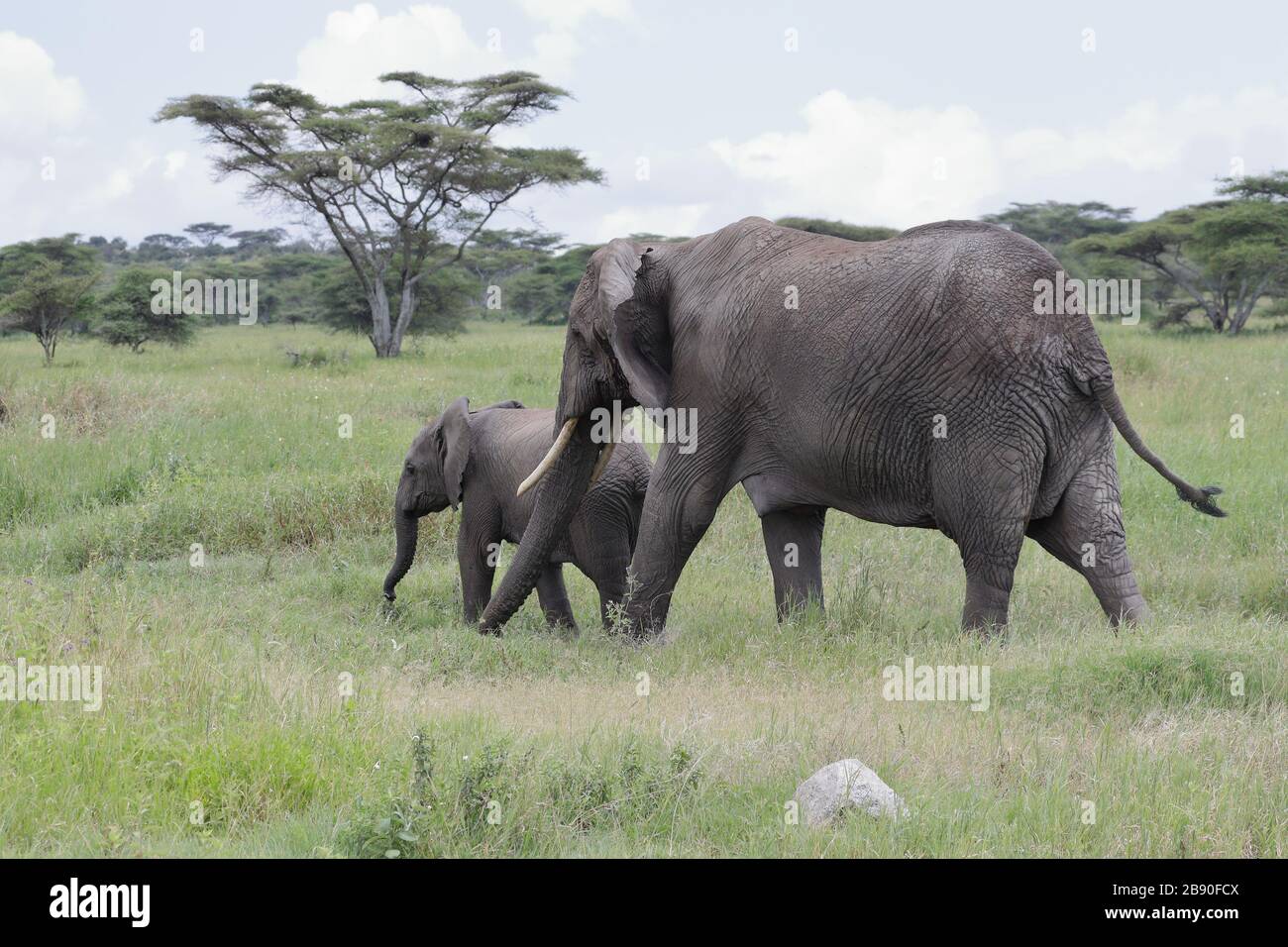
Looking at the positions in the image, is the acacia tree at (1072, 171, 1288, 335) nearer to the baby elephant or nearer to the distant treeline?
the distant treeline

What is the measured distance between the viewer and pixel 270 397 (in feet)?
56.3

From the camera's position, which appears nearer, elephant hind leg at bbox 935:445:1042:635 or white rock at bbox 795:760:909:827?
white rock at bbox 795:760:909:827

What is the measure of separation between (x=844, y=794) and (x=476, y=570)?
16.0 feet

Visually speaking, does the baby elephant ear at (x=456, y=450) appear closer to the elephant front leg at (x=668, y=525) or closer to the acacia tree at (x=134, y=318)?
the elephant front leg at (x=668, y=525)

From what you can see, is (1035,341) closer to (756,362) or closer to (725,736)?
(756,362)

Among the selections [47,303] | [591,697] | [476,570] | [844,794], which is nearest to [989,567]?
[591,697]

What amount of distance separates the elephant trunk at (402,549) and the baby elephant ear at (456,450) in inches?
16.6

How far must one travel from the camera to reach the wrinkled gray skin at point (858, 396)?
20.7 feet

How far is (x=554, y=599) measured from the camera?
855cm

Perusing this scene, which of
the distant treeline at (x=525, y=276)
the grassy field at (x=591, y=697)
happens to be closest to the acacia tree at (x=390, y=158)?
the distant treeline at (x=525, y=276)

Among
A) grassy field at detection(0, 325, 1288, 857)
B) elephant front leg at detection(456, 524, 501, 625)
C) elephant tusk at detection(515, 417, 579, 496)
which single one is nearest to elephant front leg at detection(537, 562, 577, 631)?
grassy field at detection(0, 325, 1288, 857)

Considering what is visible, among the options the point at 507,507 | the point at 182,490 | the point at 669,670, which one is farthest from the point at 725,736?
the point at 182,490

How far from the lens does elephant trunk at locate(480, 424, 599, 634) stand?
25.5ft
